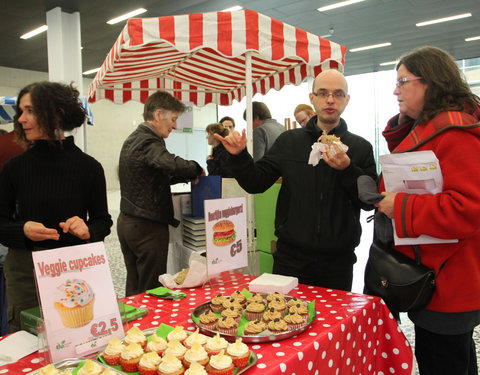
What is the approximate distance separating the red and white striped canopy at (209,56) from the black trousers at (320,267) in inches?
54.4

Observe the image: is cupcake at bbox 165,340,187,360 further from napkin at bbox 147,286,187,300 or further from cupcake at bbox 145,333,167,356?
napkin at bbox 147,286,187,300

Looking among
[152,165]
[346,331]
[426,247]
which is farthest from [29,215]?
[426,247]

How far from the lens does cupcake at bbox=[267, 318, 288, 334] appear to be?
46.3 inches

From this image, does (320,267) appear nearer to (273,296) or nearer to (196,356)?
(273,296)

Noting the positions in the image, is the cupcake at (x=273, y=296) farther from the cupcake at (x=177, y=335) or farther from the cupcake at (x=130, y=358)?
the cupcake at (x=130, y=358)

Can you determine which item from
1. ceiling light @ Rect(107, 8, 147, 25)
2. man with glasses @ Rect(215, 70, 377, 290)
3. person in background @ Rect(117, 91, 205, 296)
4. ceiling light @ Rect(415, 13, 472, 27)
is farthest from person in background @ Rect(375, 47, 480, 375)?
ceiling light @ Rect(415, 13, 472, 27)

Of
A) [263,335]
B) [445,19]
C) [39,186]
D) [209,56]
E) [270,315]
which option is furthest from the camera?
[445,19]

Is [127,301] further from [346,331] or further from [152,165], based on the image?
[152,165]

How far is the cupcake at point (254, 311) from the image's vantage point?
52.2 inches

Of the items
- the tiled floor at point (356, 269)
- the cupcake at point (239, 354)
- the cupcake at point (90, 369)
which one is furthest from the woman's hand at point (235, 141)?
the tiled floor at point (356, 269)

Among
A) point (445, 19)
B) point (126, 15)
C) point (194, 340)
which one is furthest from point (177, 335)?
point (445, 19)

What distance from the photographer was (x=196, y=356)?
3.25 feet

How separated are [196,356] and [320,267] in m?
0.92

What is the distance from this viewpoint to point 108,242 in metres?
6.40
